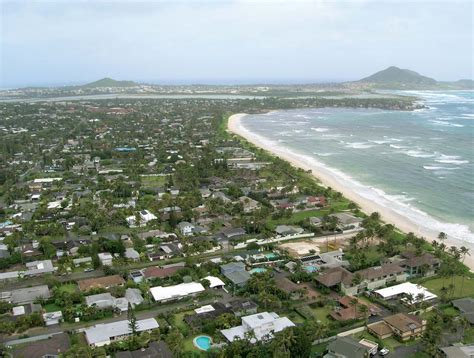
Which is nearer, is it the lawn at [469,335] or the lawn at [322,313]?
the lawn at [469,335]

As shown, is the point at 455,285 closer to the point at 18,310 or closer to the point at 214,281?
the point at 214,281

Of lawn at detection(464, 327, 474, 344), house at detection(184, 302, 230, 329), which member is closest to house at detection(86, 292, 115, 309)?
house at detection(184, 302, 230, 329)

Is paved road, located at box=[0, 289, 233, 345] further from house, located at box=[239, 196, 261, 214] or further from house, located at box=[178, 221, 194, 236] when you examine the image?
house, located at box=[239, 196, 261, 214]

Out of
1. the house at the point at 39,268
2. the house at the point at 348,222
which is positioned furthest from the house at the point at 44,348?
the house at the point at 348,222

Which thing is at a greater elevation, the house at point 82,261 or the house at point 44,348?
the house at point 44,348

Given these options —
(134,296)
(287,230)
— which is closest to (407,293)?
(287,230)

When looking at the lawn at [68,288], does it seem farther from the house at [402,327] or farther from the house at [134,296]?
the house at [402,327]
